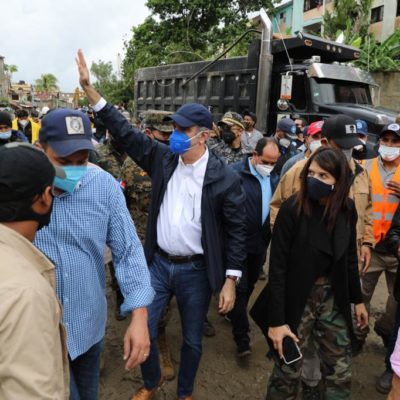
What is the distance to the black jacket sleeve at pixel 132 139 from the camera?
8.55ft

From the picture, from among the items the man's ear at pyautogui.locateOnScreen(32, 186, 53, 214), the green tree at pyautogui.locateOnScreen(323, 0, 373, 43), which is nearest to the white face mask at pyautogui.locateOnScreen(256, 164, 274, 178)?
the man's ear at pyautogui.locateOnScreen(32, 186, 53, 214)

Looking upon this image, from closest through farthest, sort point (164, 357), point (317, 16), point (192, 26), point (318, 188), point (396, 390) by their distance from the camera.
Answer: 1. point (396, 390)
2. point (318, 188)
3. point (164, 357)
4. point (192, 26)
5. point (317, 16)

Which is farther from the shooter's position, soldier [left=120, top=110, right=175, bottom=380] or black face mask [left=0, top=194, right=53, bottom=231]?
soldier [left=120, top=110, right=175, bottom=380]

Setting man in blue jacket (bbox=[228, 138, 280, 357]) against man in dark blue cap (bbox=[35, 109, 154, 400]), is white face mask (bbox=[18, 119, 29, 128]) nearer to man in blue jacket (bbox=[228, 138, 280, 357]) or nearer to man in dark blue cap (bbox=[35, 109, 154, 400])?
man in blue jacket (bbox=[228, 138, 280, 357])

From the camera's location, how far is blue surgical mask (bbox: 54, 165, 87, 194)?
1.80 meters

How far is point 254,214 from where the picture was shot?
3.57 metres

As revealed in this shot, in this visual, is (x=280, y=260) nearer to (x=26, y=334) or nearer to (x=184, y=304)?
(x=184, y=304)

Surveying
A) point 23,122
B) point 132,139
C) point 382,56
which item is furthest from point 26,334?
point 382,56

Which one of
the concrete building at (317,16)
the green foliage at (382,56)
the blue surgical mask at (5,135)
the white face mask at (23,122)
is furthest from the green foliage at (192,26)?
the blue surgical mask at (5,135)

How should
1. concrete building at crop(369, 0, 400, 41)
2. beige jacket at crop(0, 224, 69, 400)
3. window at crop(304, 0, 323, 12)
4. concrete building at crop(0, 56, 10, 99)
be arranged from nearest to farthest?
beige jacket at crop(0, 224, 69, 400) → concrete building at crop(369, 0, 400, 41) → window at crop(304, 0, 323, 12) → concrete building at crop(0, 56, 10, 99)

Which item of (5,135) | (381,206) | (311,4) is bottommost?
(381,206)

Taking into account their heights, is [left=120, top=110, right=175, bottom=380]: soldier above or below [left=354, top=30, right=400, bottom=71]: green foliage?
below

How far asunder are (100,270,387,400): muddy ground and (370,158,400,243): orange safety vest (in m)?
1.05

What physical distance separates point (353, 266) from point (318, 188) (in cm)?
59
